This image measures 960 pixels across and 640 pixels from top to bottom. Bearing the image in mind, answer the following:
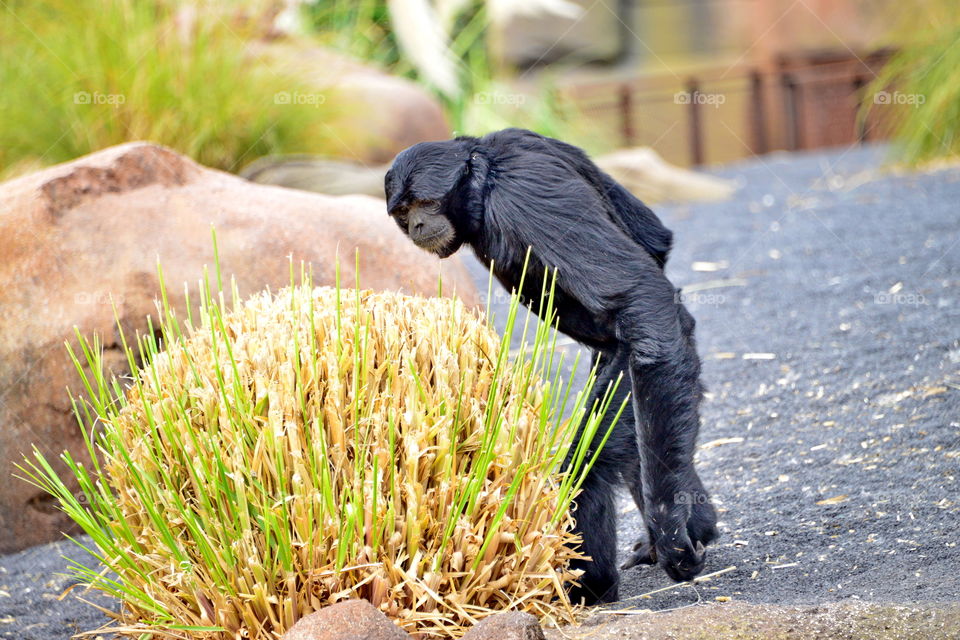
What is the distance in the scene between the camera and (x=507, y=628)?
2.26 metres

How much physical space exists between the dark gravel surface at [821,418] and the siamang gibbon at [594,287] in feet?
0.82

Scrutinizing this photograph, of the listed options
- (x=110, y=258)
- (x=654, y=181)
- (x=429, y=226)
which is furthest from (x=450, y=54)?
(x=429, y=226)

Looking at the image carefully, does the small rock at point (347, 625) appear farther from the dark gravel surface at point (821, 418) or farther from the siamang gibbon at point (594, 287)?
the dark gravel surface at point (821, 418)

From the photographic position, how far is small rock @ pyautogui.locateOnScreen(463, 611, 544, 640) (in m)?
2.24

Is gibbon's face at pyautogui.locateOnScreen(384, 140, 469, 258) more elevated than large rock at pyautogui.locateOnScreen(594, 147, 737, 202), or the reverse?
large rock at pyautogui.locateOnScreen(594, 147, 737, 202)

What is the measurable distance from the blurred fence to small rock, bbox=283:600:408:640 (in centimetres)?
1178

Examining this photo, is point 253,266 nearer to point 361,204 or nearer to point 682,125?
point 361,204

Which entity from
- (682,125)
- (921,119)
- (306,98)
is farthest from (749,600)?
(682,125)

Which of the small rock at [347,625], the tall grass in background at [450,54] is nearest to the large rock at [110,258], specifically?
the small rock at [347,625]

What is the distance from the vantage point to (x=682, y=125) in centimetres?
1525

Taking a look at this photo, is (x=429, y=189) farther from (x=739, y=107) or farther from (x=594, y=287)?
(x=739, y=107)

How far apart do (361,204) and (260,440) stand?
8.32ft

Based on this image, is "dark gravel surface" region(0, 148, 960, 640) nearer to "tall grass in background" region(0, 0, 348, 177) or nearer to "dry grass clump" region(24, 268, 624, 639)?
"dry grass clump" region(24, 268, 624, 639)

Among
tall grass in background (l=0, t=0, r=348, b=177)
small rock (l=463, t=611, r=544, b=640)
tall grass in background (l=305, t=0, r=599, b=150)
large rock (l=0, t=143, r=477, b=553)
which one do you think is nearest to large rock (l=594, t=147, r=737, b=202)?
tall grass in background (l=305, t=0, r=599, b=150)
